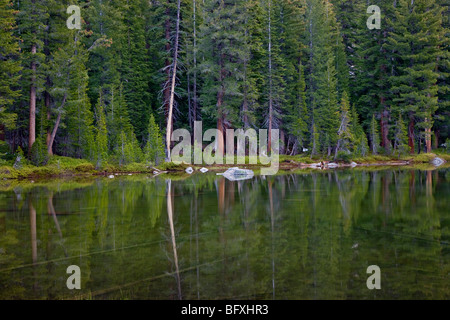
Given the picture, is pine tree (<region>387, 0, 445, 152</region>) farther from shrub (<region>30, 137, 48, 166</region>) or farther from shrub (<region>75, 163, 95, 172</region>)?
shrub (<region>30, 137, 48, 166</region>)

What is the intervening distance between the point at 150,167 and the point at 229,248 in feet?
72.8

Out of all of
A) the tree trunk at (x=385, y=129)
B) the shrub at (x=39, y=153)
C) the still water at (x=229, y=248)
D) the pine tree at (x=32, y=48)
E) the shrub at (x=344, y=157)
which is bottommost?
the still water at (x=229, y=248)

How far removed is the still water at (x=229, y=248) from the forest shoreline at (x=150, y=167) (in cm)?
1227

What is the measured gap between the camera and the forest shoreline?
2380 cm

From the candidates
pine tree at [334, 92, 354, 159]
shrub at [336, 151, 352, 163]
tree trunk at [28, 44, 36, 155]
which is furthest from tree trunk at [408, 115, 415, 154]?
tree trunk at [28, 44, 36, 155]

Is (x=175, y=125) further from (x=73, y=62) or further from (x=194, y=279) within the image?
(x=194, y=279)

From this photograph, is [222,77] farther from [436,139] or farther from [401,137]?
[436,139]

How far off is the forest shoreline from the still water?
40.3 feet

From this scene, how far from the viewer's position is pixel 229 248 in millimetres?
6773

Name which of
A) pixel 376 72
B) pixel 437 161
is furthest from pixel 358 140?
pixel 376 72

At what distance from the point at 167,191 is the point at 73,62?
54.4 feet

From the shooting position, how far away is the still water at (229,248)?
4.90 metres

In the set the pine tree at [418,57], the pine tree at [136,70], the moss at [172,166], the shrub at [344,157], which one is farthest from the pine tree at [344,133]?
the pine tree at [136,70]

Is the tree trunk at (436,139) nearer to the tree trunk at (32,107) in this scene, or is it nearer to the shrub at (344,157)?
the shrub at (344,157)
